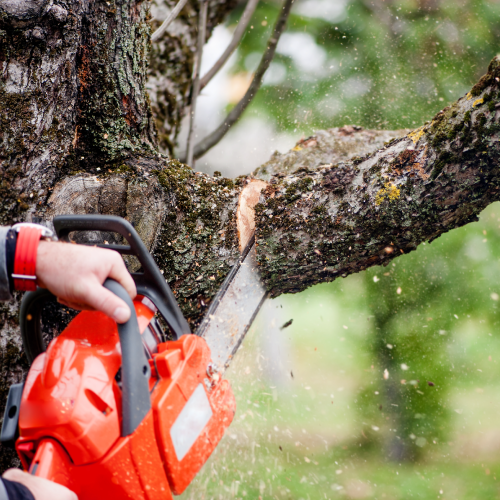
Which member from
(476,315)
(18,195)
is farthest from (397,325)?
(18,195)

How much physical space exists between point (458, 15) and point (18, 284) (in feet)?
14.6

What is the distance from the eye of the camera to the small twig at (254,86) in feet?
8.61

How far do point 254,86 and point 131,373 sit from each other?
248 centimetres

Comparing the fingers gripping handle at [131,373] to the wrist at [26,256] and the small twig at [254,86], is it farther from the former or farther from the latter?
the small twig at [254,86]

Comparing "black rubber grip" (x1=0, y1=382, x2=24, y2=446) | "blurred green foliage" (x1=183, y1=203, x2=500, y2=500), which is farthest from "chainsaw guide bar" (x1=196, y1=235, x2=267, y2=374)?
"blurred green foliage" (x1=183, y1=203, x2=500, y2=500)

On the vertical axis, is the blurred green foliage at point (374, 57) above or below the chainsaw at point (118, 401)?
above

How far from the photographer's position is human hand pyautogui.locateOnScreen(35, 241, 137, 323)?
0.83 meters

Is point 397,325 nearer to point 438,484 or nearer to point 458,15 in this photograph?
point 438,484

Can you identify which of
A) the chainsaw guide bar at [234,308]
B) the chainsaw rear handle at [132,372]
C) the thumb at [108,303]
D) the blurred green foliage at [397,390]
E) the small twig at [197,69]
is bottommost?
the blurred green foliage at [397,390]

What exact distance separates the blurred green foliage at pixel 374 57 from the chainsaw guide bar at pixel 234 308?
10.1 ft

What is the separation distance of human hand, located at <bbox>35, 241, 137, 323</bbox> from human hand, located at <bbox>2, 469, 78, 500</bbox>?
1.09ft

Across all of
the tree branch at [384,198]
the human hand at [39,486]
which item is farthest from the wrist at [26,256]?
the tree branch at [384,198]

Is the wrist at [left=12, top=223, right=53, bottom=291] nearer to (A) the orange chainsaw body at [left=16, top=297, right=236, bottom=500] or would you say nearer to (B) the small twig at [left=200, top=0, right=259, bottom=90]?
(A) the orange chainsaw body at [left=16, top=297, right=236, bottom=500]

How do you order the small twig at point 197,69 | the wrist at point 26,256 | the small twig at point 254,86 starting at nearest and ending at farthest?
the wrist at point 26,256 < the small twig at point 197,69 < the small twig at point 254,86
